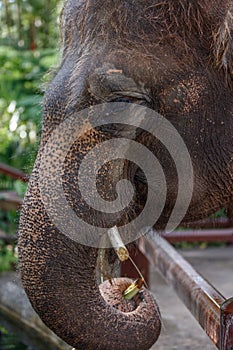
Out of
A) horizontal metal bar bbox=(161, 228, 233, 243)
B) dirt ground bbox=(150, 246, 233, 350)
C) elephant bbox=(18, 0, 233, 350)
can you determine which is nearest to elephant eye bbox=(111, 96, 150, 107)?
elephant bbox=(18, 0, 233, 350)

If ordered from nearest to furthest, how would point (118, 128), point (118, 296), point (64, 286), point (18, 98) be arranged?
point (64, 286)
point (118, 128)
point (118, 296)
point (18, 98)

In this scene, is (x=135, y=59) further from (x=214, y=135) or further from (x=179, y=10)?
(x=214, y=135)

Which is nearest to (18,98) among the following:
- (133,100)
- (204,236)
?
(204,236)

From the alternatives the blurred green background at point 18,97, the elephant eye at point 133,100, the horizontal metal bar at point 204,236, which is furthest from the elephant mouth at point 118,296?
the blurred green background at point 18,97

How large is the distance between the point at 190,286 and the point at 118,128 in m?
1.08

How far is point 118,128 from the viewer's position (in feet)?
6.91

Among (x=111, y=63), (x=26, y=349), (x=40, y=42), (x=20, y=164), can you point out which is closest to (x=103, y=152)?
(x=111, y=63)

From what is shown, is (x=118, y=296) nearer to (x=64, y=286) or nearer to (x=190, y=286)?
(x=64, y=286)

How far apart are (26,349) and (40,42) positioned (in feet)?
27.0

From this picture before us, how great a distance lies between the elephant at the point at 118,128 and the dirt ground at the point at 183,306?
3.75 ft

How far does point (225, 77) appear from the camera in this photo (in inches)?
88.7

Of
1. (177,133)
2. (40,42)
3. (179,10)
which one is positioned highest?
(179,10)

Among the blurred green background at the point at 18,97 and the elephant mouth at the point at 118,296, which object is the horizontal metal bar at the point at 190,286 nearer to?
the elephant mouth at the point at 118,296

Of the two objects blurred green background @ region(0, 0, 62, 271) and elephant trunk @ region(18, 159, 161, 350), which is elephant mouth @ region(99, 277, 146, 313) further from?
blurred green background @ region(0, 0, 62, 271)
